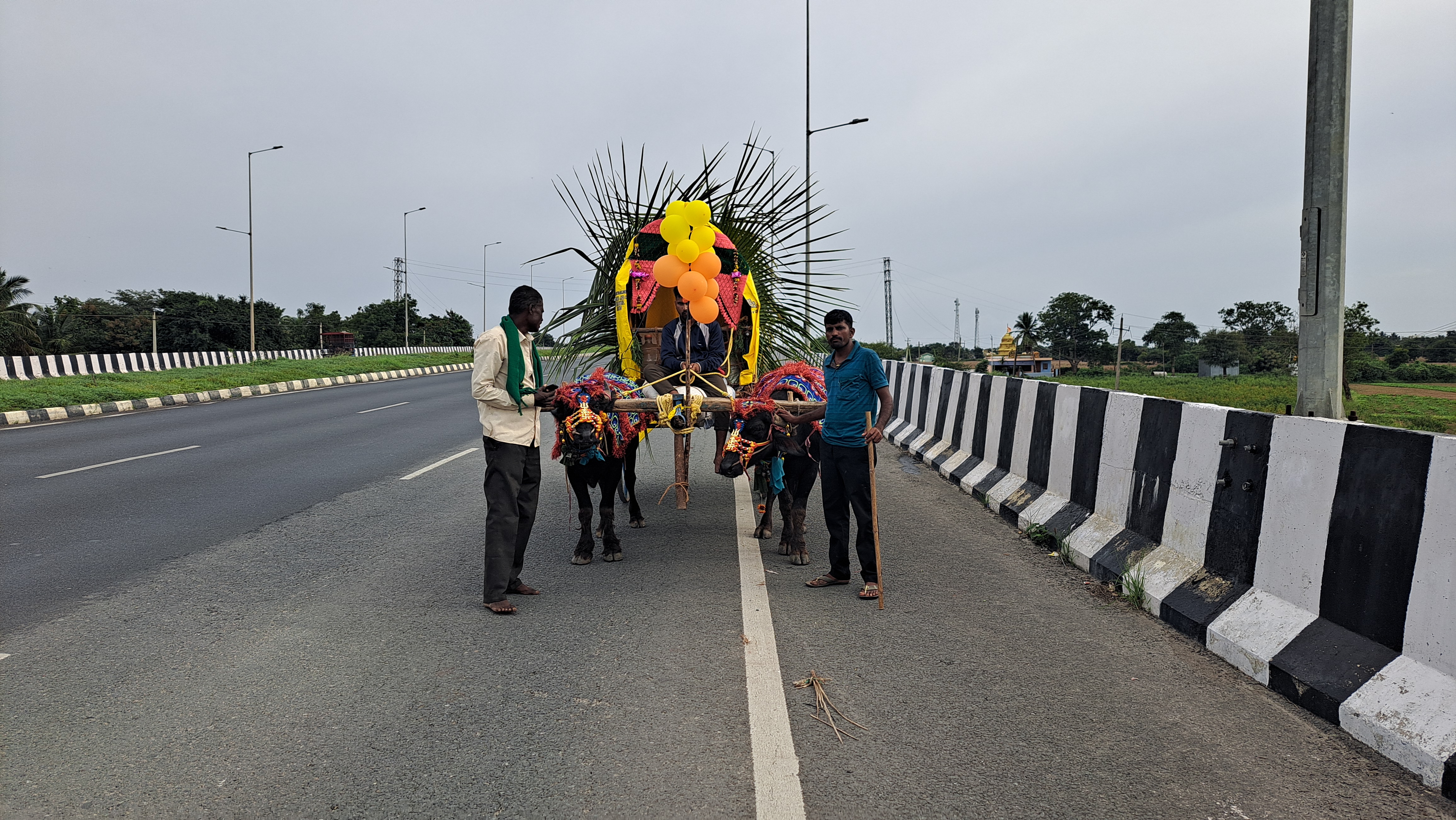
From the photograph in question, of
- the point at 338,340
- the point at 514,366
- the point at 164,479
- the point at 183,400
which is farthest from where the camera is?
the point at 338,340

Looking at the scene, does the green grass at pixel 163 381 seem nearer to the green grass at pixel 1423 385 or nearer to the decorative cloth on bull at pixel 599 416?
the decorative cloth on bull at pixel 599 416

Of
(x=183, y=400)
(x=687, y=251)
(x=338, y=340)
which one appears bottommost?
(x=183, y=400)

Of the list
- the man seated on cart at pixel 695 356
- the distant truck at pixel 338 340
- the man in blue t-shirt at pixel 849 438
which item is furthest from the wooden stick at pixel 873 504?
the distant truck at pixel 338 340

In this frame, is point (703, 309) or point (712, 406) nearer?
point (712, 406)

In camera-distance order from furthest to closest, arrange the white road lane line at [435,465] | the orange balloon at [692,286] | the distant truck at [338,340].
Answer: the distant truck at [338,340]
the white road lane line at [435,465]
the orange balloon at [692,286]

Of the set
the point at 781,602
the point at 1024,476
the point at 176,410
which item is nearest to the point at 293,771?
the point at 781,602

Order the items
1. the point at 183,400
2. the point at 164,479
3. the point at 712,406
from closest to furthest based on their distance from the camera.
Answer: the point at 712,406 < the point at 164,479 < the point at 183,400

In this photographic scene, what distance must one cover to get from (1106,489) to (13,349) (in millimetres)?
49878

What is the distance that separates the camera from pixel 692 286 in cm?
616

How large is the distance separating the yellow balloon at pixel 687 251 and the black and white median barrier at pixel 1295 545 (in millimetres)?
3007

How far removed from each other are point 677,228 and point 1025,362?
6832 centimetres

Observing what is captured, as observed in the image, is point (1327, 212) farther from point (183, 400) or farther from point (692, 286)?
point (183, 400)

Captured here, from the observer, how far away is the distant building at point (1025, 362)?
5828 cm

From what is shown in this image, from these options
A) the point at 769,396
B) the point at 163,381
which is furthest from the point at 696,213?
the point at 163,381
